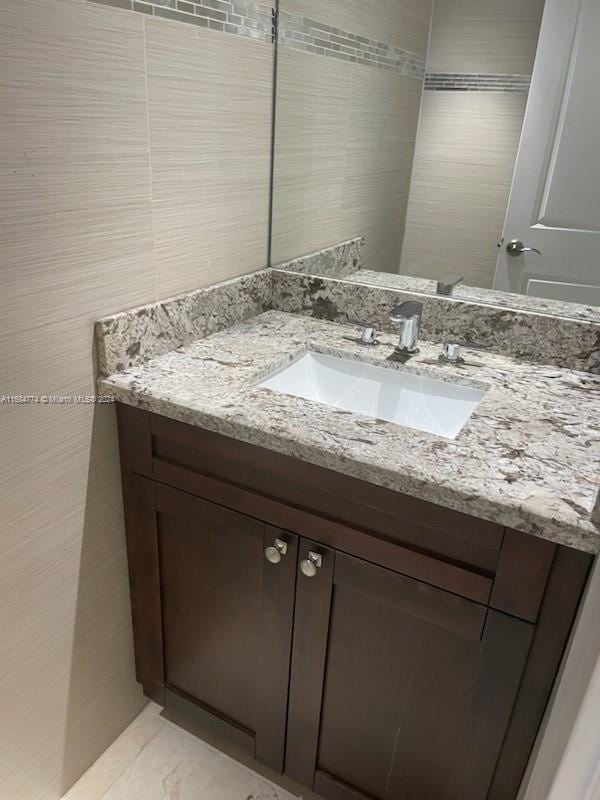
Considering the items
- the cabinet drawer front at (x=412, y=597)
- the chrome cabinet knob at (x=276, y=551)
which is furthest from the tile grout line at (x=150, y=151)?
the cabinet drawer front at (x=412, y=597)

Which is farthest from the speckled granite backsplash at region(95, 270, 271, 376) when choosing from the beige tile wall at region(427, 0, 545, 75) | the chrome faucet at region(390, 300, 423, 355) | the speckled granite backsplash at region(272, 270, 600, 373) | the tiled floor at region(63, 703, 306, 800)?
the tiled floor at region(63, 703, 306, 800)

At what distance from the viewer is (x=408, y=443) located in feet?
2.98

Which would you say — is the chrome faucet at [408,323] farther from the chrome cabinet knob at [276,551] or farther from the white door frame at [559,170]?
the chrome cabinet knob at [276,551]

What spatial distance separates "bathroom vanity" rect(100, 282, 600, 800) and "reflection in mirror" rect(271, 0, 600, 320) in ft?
0.69

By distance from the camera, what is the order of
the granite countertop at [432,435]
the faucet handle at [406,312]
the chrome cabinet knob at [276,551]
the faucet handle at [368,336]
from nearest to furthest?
the granite countertop at [432,435] → the chrome cabinet knob at [276,551] → the faucet handle at [406,312] → the faucet handle at [368,336]

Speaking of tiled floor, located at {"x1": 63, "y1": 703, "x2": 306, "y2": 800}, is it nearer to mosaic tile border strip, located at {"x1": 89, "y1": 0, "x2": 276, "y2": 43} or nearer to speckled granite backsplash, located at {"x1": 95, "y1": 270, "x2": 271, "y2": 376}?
speckled granite backsplash, located at {"x1": 95, "y1": 270, "x2": 271, "y2": 376}

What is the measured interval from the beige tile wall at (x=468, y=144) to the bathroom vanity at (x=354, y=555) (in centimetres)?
23

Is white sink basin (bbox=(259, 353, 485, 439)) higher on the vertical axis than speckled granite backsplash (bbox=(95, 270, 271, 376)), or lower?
lower

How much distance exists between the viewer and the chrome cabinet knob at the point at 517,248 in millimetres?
1228

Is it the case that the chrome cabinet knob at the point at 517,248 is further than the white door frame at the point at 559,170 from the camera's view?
Yes

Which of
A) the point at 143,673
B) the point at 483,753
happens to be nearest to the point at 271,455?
the point at 483,753

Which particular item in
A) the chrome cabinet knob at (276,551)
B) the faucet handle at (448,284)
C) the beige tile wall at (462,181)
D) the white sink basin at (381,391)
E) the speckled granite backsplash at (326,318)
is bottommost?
the chrome cabinet knob at (276,551)

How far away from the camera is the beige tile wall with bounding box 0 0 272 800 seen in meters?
0.88

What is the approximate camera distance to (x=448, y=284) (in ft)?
4.32
